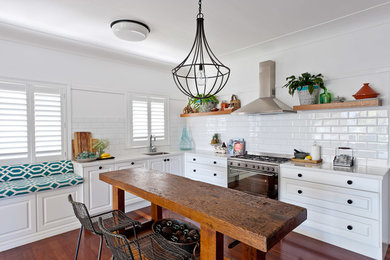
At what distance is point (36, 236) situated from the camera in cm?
290

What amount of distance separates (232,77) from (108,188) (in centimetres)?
306

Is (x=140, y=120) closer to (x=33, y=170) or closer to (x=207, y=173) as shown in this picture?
(x=207, y=173)

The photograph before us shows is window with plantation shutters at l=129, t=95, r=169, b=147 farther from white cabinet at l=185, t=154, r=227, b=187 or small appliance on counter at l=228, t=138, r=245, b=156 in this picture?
small appliance on counter at l=228, t=138, r=245, b=156

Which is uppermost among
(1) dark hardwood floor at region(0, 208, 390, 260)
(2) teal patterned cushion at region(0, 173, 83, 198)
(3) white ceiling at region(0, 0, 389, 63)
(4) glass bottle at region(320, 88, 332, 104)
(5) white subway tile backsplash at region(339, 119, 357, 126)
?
(3) white ceiling at region(0, 0, 389, 63)

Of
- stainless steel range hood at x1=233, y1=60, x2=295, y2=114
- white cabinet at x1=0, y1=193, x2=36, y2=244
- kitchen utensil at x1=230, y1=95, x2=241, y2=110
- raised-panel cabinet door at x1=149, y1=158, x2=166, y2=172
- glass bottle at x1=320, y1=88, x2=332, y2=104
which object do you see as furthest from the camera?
kitchen utensil at x1=230, y1=95, x2=241, y2=110

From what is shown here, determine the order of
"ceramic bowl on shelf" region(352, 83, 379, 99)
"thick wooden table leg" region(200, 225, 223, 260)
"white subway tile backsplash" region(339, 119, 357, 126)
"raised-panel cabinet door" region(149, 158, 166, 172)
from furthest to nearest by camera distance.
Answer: "raised-panel cabinet door" region(149, 158, 166, 172) < "white subway tile backsplash" region(339, 119, 357, 126) < "ceramic bowl on shelf" region(352, 83, 379, 99) < "thick wooden table leg" region(200, 225, 223, 260)

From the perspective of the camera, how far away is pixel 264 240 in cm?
114

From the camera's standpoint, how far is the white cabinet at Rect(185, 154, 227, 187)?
4.01m

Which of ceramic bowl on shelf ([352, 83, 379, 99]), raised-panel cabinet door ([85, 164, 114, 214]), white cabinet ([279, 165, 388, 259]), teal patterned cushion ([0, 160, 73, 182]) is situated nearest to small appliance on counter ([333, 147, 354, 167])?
white cabinet ([279, 165, 388, 259])

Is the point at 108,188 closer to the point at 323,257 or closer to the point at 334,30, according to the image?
the point at 323,257

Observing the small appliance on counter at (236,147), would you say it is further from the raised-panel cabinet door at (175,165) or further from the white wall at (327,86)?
the raised-panel cabinet door at (175,165)

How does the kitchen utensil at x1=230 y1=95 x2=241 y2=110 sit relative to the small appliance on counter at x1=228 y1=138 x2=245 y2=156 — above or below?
above

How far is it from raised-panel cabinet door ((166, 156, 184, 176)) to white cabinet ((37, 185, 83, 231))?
1.70 meters

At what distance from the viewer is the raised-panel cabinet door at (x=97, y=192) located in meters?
3.38
